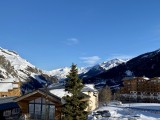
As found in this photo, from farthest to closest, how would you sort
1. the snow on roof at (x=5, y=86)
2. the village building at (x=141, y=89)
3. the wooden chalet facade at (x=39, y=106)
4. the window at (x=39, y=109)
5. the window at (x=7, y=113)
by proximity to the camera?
the village building at (x=141, y=89) → the snow on roof at (x=5, y=86) → the window at (x=7, y=113) → the window at (x=39, y=109) → the wooden chalet facade at (x=39, y=106)

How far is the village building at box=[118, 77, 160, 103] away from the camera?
534 ft

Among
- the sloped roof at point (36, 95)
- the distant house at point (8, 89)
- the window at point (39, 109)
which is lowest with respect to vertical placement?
the window at point (39, 109)

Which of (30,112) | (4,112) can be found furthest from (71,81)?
(4,112)

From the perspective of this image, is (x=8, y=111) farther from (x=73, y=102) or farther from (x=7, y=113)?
(x=73, y=102)

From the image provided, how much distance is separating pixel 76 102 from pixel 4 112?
77.6 feet

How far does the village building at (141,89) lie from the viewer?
163m

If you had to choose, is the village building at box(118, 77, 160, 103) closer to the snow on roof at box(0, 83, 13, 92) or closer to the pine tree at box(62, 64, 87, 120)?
the snow on roof at box(0, 83, 13, 92)

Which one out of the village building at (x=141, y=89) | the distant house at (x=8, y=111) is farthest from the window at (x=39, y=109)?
the village building at (x=141, y=89)

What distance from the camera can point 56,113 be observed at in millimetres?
51125

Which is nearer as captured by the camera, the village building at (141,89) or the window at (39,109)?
the window at (39,109)

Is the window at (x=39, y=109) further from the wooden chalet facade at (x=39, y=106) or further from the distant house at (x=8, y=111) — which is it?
the distant house at (x=8, y=111)

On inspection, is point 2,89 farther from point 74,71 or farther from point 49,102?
point 74,71

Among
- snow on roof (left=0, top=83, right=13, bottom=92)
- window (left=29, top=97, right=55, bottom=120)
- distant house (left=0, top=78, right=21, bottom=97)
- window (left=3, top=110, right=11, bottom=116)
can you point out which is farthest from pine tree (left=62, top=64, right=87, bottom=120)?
snow on roof (left=0, top=83, right=13, bottom=92)

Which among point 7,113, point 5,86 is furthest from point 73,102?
point 5,86
